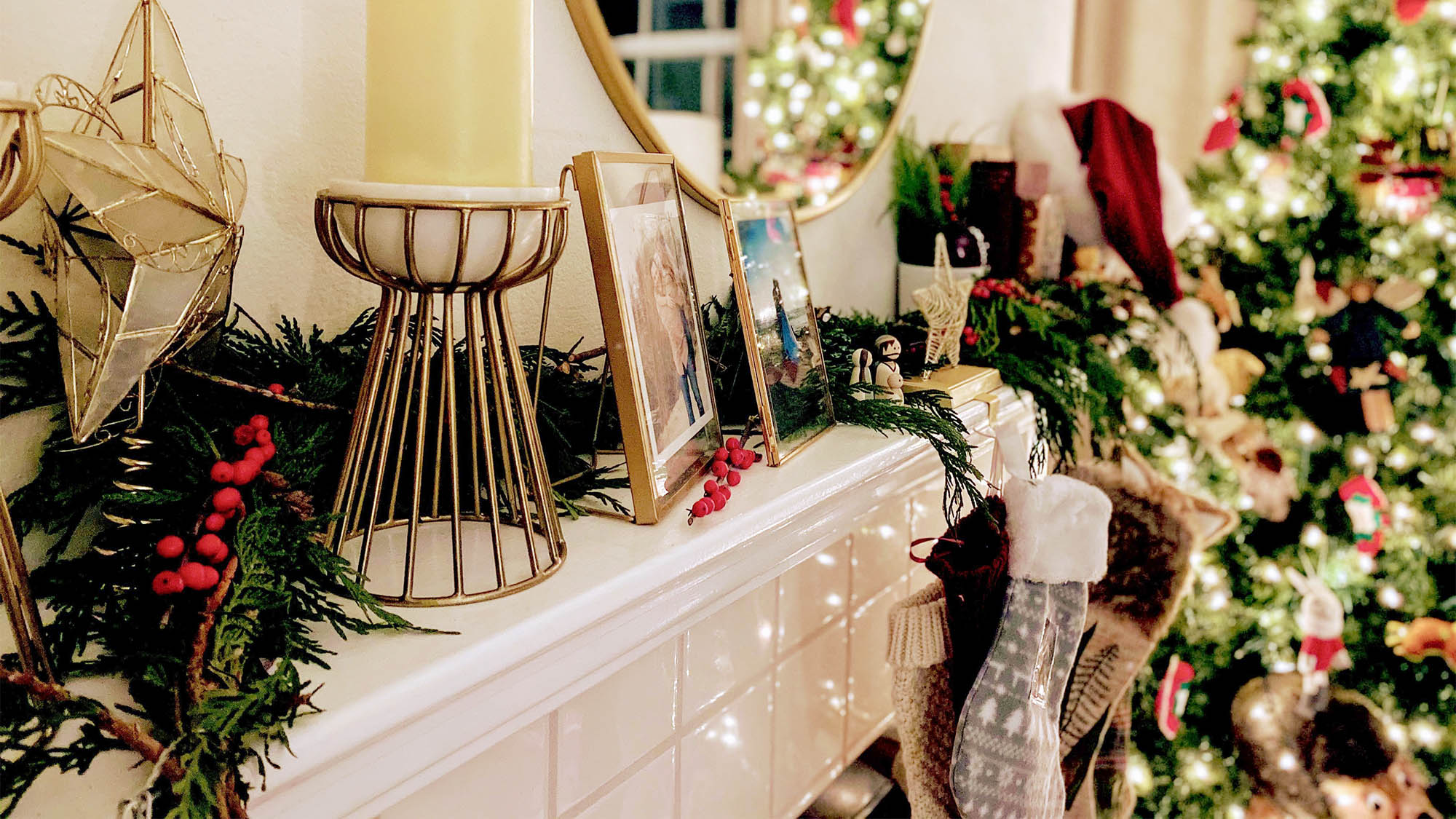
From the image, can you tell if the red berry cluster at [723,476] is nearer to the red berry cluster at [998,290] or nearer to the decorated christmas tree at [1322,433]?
the red berry cluster at [998,290]

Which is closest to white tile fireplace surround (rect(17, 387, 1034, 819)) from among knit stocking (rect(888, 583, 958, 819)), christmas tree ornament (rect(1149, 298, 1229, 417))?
knit stocking (rect(888, 583, 958, 819))

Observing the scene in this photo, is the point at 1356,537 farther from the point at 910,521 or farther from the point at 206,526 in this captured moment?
the point at 206,526

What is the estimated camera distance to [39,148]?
1.24 ft

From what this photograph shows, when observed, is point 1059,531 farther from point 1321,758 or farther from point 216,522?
point 1321,758

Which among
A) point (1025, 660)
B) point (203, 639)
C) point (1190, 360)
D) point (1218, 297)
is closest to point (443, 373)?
point (203, 639)

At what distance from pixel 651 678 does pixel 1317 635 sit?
6.40ft

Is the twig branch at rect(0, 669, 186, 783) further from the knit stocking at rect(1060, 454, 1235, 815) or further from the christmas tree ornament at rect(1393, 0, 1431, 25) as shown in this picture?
the christmas tree ornament at rect(1393, 0, 1431, 25)

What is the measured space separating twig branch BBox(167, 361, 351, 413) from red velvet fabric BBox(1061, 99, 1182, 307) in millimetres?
1469

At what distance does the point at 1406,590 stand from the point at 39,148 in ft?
8.86

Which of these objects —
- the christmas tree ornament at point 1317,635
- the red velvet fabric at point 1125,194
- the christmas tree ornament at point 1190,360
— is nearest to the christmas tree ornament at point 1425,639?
the christmas tree ornament at point 1317,635

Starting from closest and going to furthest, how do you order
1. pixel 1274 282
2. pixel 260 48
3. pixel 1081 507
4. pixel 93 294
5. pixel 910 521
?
pixel 93 294
pixel 260 48
pixel 1081 507
pixel 910 521
pixel 1274 282

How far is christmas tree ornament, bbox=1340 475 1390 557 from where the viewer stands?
2141mm

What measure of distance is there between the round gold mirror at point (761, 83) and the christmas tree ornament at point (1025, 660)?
49 cm

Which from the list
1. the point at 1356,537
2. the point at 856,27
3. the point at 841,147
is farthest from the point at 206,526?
the point at 1356,537
